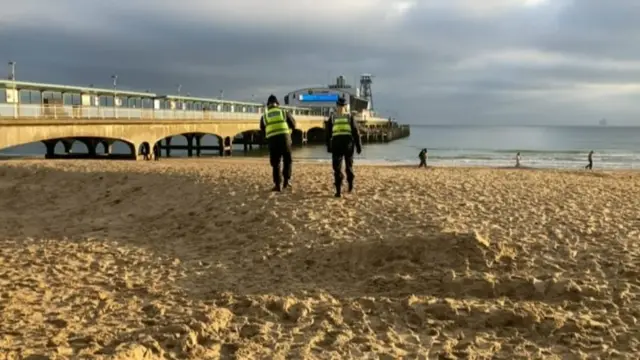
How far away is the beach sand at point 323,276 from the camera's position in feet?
14.7

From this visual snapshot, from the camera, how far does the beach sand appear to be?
4.49 m

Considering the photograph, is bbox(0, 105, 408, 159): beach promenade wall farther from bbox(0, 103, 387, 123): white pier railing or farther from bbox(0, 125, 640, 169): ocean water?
bbox(0, 125, 640, 169): ocean water

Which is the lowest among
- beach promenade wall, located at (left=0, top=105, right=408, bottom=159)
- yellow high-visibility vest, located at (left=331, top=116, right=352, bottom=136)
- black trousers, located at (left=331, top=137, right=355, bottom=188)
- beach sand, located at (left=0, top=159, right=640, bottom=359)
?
beach sand, located at (left=0, top=159, right=640, bottom=359)

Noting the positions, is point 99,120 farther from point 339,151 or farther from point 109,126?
point 339,151

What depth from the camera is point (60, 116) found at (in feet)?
84.0

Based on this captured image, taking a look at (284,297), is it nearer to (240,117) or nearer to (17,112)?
(17,112)

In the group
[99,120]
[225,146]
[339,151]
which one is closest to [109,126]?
[99,120]

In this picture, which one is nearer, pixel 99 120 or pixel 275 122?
pixel 275 122

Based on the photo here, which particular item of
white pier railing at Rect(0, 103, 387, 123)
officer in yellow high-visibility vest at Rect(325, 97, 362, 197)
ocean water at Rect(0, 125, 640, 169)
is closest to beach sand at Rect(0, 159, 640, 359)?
officer in yellow high-visibility vest at Rect(325, 97, 362, 197)

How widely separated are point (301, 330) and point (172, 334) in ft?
3.55

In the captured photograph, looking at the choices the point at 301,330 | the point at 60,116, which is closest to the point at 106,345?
the point at 301,330

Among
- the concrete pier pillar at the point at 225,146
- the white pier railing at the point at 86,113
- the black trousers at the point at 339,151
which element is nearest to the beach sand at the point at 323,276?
the black trousers at the point at 339,151

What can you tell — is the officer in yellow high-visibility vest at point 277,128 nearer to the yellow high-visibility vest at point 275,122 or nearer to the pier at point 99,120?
the yellow high-visibility vest at point 275,122

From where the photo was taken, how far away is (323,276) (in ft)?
20.7
